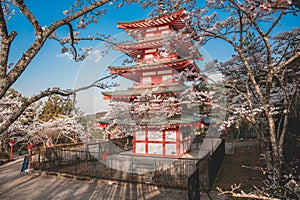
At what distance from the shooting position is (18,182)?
9.42m

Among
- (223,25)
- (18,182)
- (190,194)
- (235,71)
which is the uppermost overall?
(223,25)

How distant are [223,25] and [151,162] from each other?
8.27 metres

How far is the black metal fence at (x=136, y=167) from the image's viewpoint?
26.8 feet

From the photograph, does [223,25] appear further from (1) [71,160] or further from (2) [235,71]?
(1) [71,160]

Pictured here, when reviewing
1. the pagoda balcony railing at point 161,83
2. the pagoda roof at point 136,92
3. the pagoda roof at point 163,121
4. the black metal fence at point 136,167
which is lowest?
the black metal fence at point 136,167

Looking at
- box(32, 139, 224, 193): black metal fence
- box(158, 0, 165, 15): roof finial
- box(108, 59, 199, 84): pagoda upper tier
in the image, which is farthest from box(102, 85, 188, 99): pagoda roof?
box(158, 0, 165, 15): roof finial

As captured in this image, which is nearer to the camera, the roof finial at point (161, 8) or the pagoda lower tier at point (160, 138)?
the roof finial at point (161, 8)

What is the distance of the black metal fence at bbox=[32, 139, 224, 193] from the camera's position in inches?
321

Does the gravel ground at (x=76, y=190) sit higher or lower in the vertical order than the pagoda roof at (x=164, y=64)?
lower

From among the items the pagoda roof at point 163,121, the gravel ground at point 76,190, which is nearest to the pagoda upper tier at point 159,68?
the pagoda roof at point 163,121

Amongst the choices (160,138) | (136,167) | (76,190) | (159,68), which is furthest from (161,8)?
(160,138)

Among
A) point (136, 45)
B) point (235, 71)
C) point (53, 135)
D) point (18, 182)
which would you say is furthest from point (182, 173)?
point (53, 135)

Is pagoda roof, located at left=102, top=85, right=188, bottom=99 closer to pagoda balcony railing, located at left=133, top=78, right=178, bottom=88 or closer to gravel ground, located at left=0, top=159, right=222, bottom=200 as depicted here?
pagoda balcony railing, located at left=133, top=78, right=178, bottom=88

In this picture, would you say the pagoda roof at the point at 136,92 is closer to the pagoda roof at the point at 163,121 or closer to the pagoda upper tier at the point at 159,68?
the pagoda upper tier at the point at 159,68
